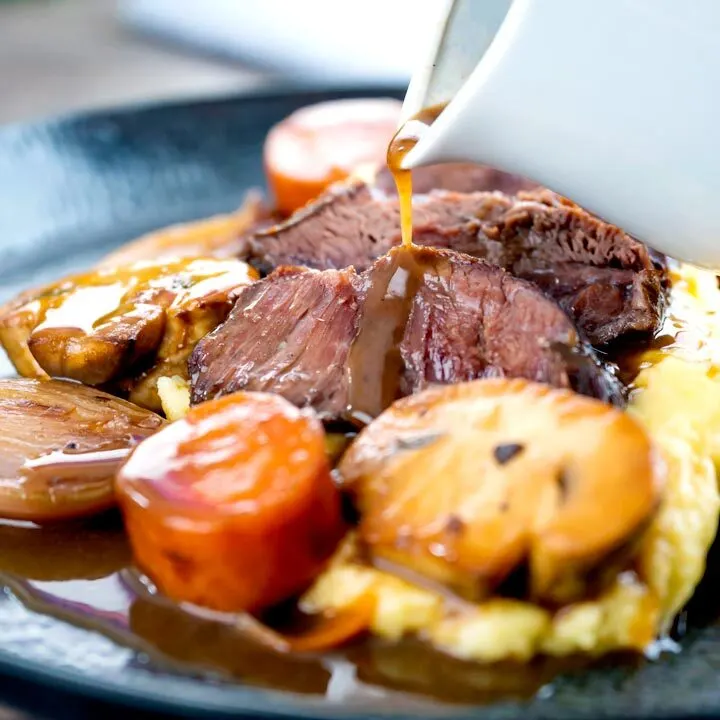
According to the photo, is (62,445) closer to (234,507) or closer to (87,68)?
(234,507)

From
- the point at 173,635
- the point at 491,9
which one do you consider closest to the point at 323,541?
the point at 173,635

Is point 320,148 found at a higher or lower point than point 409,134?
lower

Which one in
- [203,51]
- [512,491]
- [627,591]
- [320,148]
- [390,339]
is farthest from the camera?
[203,51]

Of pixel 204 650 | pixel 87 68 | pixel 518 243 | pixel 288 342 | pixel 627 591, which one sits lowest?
pixel 87 68

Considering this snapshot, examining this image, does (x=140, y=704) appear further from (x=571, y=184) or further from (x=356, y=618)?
(x=571, y=184)

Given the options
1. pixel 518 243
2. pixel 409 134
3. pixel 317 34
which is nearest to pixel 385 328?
pixel 409 134

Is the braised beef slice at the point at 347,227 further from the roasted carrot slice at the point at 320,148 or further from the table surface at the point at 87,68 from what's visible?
the table surface at the point at 87,68

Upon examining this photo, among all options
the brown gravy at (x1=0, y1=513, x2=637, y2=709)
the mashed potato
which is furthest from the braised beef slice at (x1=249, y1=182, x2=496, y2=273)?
the brown gravy at (x1=0, y1=513, x2=637, y2=709)
